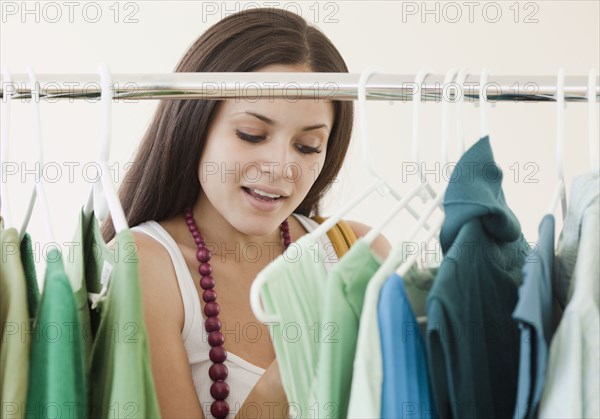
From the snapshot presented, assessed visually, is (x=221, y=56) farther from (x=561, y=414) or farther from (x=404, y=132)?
(x=404, y=132)

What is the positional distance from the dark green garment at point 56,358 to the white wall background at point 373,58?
91.2 inches

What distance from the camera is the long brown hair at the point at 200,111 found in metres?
1.21

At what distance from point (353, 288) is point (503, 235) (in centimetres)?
15

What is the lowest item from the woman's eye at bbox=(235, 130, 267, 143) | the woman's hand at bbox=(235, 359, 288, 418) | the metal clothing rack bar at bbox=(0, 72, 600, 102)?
the woman's hand at bbox=(235, 359, 288, 418)

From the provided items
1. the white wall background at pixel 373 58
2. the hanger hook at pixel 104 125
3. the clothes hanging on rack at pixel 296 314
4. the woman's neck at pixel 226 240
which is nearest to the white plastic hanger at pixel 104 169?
the hanger hook at pixel 104 125

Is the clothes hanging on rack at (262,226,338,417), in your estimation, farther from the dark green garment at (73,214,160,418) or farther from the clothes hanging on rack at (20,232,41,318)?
the clothes hanging on rack at (20,232,41,318)

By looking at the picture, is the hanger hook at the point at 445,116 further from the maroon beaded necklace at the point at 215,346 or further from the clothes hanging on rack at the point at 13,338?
the maroon beaded necklace at the point at 215,346

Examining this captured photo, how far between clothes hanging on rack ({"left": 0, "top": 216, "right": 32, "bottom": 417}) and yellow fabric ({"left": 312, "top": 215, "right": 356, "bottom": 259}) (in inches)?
30.5

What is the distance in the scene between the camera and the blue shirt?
66cm

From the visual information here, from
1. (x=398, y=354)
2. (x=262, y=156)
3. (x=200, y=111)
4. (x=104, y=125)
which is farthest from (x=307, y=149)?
(x=398, y=354)

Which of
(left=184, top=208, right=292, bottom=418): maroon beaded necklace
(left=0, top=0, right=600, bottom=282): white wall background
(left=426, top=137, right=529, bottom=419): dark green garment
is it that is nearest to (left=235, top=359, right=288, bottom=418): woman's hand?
(left=184, top=208, right=292, bottom=418): maroon beaded necklace

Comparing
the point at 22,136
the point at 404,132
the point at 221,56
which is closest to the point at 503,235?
the point at 221,56

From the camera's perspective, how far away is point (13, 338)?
26.8 inches

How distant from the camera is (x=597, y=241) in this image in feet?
2.28
